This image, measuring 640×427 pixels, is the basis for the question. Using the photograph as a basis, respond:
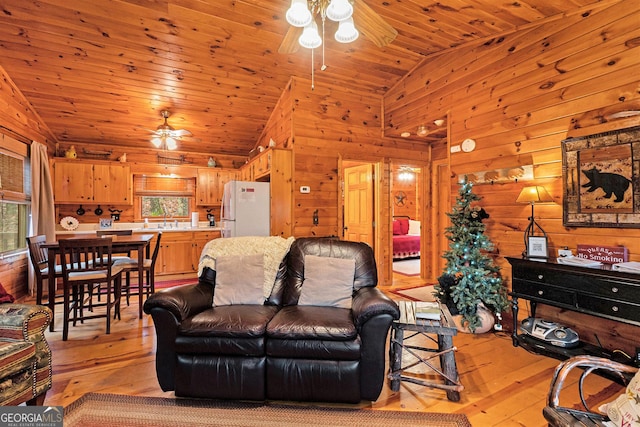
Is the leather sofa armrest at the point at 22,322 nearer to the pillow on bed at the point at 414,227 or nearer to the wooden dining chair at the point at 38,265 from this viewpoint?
the wooden dining chair at the point at 38,265

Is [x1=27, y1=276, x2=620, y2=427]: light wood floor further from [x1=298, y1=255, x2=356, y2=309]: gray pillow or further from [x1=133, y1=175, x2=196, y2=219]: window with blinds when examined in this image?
[x1=133, y1=175, x2=196, y2=219]: window with blinds

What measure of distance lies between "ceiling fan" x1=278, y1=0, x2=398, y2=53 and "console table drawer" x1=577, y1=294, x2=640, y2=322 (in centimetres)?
244

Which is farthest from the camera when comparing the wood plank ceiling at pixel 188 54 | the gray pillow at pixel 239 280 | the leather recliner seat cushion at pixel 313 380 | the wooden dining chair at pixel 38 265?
the wooden dining chair at pixel 38 265

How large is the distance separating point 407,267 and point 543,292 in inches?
166

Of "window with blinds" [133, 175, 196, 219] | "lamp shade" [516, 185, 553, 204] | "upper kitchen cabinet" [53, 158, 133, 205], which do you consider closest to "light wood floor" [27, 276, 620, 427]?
"lamp shade" [516, 185, 553, 204]

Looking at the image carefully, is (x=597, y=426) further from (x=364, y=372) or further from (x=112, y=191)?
(x=112, y=191)

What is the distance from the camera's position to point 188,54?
3.74 m

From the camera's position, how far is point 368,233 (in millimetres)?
5199

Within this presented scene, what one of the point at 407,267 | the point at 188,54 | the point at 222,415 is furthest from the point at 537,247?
the point at 188,54

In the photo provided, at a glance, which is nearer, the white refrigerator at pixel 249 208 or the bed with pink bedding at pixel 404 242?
the white refrigerator at pixel 249 208

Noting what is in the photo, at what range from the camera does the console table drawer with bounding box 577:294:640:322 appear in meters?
2.08

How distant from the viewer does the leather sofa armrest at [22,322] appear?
68.9 inches

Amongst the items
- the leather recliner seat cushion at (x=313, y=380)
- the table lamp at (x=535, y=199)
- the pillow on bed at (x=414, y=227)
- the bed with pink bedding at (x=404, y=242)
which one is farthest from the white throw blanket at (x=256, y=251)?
the pillow on bed at (x=414, y=227)

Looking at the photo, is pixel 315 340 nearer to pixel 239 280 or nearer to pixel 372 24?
pixel 239 280
